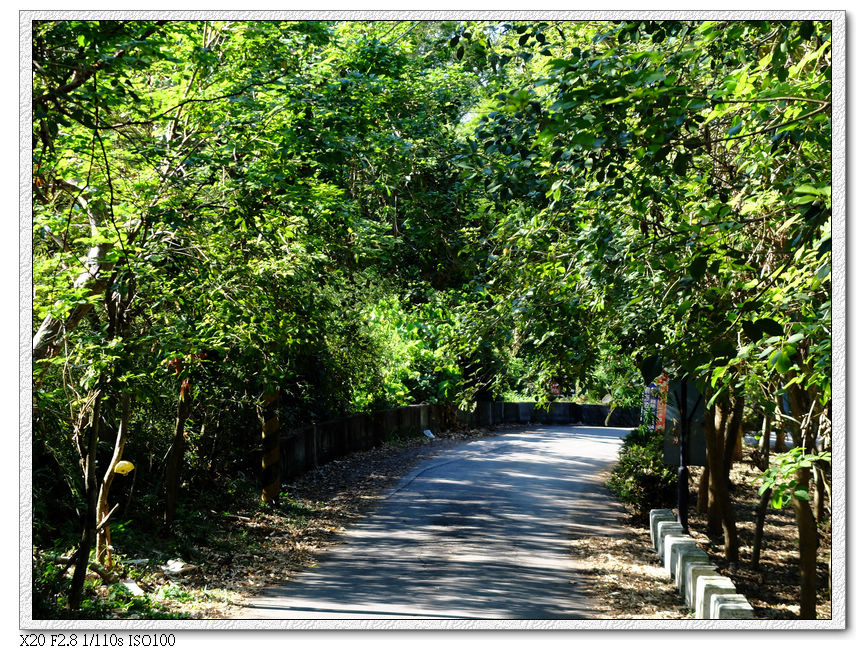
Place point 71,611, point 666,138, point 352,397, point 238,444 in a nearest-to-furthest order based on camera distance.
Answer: point 666,138
point 71,611
point 238,444
point 352,397

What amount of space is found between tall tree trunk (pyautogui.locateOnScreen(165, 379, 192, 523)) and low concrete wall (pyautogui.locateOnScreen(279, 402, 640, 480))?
299 centimetres

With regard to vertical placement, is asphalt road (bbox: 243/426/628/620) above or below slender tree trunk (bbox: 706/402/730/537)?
below

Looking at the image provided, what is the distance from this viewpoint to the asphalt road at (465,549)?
6410mm

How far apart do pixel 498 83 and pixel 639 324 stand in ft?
8.97

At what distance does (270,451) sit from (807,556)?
6673 mm

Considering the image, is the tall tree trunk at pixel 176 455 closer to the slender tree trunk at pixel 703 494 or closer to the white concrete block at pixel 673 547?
the white concrete block at pixel 673 547

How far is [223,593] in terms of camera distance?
6.88 meters

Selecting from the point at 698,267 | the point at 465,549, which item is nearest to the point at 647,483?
the point at 465,549

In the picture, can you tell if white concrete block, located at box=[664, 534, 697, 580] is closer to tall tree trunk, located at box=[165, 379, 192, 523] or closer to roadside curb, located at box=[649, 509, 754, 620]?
roadside curb, located at box=[649, 509, 754, 620]

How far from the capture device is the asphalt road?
641 centimetres

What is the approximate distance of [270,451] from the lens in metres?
10.7

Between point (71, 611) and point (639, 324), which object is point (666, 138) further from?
point (71, 611)

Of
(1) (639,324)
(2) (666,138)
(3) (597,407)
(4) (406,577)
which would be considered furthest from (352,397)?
(3) (597,407)

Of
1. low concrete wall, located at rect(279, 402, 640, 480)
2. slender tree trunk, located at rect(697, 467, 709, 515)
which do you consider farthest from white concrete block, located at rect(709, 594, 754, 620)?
slender tree trunk, located at rect(697, 467, 709, 515)
